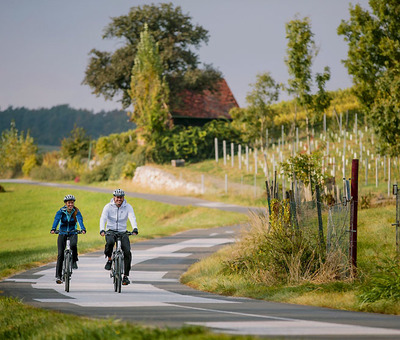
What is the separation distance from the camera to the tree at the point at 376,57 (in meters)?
30.2

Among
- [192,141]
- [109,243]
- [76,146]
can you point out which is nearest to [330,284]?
[109,243]

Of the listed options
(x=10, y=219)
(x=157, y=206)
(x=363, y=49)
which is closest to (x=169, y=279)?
(x=363, y=49)

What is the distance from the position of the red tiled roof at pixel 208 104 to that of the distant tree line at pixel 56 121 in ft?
394

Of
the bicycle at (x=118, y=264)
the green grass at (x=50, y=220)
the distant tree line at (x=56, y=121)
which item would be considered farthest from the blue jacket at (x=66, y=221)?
the distant tree line at (x=56, y=121)

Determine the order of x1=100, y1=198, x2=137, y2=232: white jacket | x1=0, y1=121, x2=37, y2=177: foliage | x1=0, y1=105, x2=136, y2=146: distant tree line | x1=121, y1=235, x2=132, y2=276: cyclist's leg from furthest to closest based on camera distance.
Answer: x1=0, y1=105, x2=136, y2=146: distant tree line
x1=0, y1=121, x2=37, y2=177: foliage
x1=100, y1=198, x2=137, y2=232: white jacket
x1=121, y1=235, x2=132, y2=276: cyclist's leg

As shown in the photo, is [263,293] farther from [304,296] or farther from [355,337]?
[355,337]

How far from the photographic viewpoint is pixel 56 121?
195625 mm

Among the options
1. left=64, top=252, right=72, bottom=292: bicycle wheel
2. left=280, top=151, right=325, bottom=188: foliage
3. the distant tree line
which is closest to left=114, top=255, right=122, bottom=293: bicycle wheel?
left=64, top=252, right=72, bottom=292: bicycle wheel

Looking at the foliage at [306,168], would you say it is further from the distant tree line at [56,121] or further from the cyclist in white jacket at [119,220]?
the distant tree line at [56,121]

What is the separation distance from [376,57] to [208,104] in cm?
3330

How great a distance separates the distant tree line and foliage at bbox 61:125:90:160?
11402 centimetres

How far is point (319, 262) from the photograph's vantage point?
14891mm

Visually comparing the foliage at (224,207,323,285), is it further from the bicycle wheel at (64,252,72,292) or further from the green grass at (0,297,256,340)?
the green grass at (0,297,256,340)

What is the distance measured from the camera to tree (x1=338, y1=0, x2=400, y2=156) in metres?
30.2
